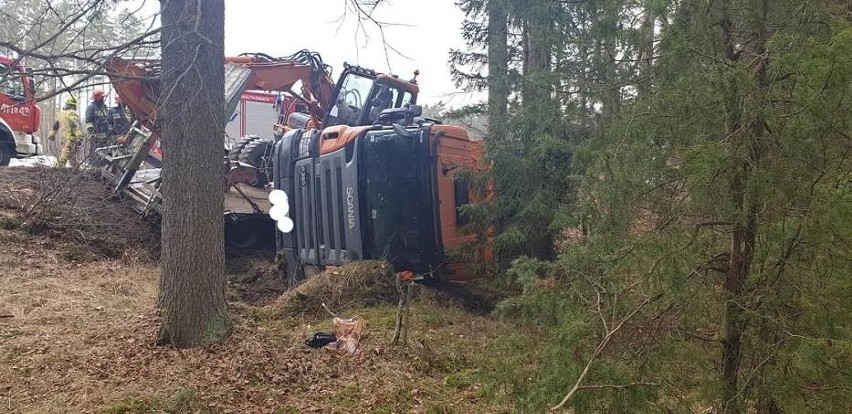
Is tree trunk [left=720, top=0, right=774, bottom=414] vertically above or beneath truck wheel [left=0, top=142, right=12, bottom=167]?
beneath

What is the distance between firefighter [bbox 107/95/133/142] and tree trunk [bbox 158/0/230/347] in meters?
6.82

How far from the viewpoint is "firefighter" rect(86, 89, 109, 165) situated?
1095 cm

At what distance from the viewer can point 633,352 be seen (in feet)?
9.79

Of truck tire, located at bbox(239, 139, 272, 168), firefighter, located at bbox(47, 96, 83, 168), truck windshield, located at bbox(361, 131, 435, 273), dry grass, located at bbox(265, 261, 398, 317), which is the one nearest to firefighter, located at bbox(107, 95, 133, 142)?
firefighter, located at bbox(47, 96, 83, 168)

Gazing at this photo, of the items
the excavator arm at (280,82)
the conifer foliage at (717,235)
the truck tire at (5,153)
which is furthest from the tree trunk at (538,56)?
the truck tire at (5,153)

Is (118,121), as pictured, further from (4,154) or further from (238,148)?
(4,154)

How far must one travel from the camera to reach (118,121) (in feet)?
36.6

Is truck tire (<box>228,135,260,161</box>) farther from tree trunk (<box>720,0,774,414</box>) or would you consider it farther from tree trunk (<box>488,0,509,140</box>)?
tree trunk (<box>720,0,774,414</box>)

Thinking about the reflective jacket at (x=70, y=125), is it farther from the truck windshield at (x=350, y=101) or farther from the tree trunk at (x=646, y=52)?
the tree trunk at (x=646, y=52)

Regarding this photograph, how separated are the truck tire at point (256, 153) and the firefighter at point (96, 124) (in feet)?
7.98

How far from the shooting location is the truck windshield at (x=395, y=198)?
22.4 feet

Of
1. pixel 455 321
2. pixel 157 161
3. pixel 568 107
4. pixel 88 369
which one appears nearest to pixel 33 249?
pixel 157 161

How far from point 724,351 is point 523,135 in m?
3.78

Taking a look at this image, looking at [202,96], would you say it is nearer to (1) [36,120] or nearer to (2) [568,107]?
(2) [568,107]
